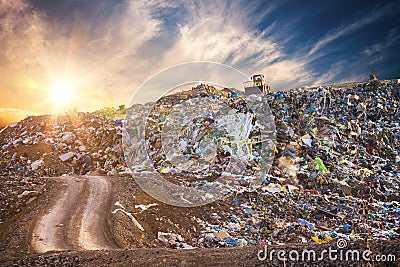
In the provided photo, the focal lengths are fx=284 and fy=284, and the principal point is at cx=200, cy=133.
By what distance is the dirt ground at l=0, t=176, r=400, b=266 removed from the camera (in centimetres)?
383

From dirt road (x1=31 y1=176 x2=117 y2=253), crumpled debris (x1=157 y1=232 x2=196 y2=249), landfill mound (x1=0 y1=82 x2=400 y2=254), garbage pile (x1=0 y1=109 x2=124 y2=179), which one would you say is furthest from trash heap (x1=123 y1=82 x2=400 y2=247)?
dirt road (x1=31 y1=176 x2=117 y2=253)

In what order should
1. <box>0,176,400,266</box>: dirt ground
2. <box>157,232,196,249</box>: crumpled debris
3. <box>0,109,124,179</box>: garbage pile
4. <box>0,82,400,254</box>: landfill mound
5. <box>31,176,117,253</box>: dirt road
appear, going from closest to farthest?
1. <box>0,176,400,266</box>: dirt ground
2. <box>31,176,117,253</box>: dirt road
3. <box>157,232,196,249</box>: crumpled debris
4. <box>0,82,400,254</box>: landfill mound
5. <box>0,109,124,179</box>: garbage pile

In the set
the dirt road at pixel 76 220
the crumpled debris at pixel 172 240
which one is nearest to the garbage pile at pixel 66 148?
the dirt road at pixel 76 220

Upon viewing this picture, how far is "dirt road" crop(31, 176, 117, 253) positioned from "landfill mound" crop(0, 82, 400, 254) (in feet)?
1.56

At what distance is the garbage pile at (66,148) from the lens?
41.2ft

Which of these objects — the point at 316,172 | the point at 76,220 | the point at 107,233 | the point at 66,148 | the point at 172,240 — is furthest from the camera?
the point at 66,148

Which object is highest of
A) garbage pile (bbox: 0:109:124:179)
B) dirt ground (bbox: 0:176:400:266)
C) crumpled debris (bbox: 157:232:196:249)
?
garbage pile (bbox: 0:109:124:179)

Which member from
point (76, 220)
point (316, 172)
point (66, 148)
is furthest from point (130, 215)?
point (66, 148)

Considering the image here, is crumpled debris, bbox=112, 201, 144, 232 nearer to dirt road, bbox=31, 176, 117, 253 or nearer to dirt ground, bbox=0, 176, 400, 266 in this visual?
dirt ground, bbox=0, 176, 400, 266

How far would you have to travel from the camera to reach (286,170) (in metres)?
10.2

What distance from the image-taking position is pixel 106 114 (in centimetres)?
1688

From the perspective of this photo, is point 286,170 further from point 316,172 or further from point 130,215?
point 130,215

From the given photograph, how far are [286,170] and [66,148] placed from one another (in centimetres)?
1029

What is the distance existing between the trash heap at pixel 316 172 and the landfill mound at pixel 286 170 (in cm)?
3
